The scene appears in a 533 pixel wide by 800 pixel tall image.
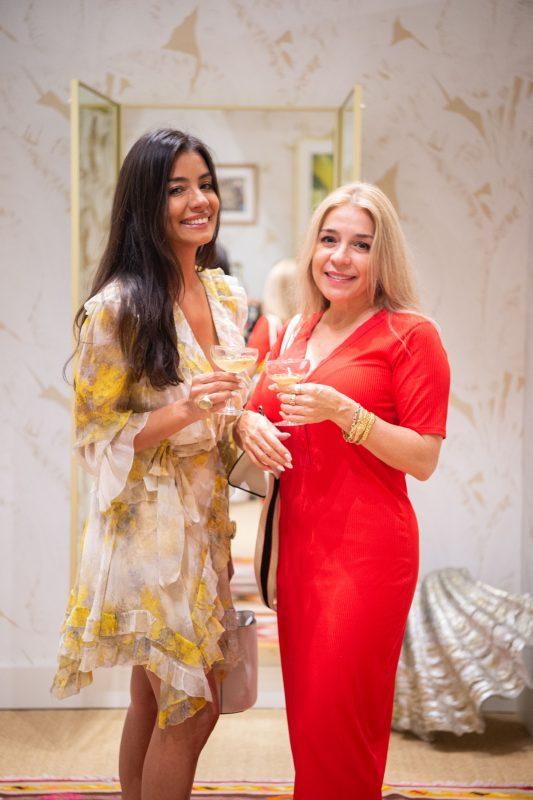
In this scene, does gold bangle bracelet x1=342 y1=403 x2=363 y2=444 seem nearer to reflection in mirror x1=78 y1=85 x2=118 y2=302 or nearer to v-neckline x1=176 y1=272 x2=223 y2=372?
v-neckline x1=176 y1=272 x2=223 y2=372

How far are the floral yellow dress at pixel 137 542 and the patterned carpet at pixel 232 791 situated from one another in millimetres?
1041

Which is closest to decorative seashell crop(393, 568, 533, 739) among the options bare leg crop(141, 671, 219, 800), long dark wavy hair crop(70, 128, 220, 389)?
bare leg crop(141, 671, 219, 800)

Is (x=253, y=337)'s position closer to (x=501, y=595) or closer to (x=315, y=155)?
(x=315, y=155)

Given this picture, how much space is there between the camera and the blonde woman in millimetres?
2229

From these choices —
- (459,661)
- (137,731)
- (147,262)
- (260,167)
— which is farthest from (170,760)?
(260,167)

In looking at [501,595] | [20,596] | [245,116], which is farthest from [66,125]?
[501,595]

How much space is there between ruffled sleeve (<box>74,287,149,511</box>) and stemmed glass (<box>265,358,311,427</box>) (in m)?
0.34

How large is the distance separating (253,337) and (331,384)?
104cm

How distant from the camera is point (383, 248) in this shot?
→ 2320 millimetres

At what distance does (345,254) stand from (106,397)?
72 centimetres

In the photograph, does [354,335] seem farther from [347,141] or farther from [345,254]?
[347,141]

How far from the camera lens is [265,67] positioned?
376 centimetres

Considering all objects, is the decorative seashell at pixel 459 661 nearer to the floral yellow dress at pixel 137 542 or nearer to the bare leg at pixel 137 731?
the bare leg at pixel 137 731

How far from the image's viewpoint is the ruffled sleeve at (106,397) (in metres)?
2.19
